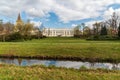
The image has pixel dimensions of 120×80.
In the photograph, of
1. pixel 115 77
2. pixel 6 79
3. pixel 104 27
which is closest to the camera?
pixel 6 79

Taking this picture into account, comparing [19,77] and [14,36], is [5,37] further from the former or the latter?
[19,77]

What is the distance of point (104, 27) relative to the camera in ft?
287

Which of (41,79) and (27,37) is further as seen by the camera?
(27,37)

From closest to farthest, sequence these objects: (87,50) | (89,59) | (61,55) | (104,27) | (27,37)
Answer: (89,59), (61,55), (87,50), (27,37), (104,27)

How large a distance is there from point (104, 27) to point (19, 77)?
81.4 meters

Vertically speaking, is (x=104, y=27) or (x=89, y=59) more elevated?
(x=104, y=27)

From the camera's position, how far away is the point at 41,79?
9219 mm

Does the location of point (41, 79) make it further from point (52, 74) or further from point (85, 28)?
point (85, 28)

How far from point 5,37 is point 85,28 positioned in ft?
174

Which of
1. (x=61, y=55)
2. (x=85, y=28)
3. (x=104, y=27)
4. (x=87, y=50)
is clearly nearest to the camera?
(x=61, y=55)

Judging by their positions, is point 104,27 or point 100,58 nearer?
point 100,58

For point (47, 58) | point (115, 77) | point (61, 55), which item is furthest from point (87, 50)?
point (115, 77)

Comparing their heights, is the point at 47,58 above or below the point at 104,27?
below

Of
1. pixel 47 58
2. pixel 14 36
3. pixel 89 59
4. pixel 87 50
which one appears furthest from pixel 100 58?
pixel 14 36
